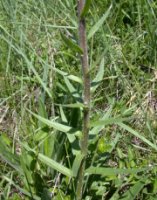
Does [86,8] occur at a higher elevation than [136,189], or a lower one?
higher

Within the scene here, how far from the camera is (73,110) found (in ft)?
4.77

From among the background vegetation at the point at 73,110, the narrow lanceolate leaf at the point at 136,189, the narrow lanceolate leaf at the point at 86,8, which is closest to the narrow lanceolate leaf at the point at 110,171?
the background vegetation at the point at 73,110

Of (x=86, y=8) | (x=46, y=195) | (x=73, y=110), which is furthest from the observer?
(x=73, y=110)

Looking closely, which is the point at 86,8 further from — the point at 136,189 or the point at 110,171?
the point at 136,189

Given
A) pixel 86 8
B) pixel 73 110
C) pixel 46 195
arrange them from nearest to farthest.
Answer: pixel 86 8
pixel 46 195
pixel 73 110

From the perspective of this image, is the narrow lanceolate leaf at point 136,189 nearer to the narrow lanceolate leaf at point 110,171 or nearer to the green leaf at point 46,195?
the narrow lanceolate leaf at point 110,171

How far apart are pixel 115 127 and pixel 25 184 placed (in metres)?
0.40

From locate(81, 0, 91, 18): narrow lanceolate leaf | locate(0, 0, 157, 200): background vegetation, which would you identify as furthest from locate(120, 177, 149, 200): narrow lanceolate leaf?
locate(81, 0, 91, 18): narrow lanceolate leaf

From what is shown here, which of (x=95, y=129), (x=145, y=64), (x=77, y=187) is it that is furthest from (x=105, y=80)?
(x=77, y=187)

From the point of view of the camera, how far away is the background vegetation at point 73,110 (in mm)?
1353

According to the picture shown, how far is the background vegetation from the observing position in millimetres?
1353

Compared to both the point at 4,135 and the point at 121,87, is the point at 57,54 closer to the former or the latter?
the point at 121,87

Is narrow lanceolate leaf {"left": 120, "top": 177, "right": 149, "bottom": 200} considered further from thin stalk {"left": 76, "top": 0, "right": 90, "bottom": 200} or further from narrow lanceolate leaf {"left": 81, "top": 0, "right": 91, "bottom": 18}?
narrow lanceolate leaf {"left": 81, "top": 0, "right": 91, "bottom": 18}

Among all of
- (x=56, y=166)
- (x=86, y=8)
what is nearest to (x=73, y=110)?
(x=56, y=166)
